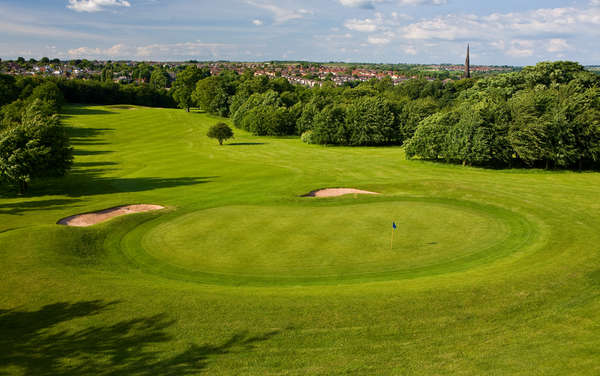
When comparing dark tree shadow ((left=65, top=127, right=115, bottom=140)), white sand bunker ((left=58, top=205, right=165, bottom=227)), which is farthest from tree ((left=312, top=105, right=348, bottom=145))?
white sand bunker ((left=58, top=205, right=165, bottom=227))

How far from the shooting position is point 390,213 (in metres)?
27.6

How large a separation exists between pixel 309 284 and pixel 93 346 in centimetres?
869

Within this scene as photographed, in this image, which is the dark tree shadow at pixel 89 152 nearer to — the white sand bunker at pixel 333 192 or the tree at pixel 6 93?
the white sand bunker at pixel 333 192

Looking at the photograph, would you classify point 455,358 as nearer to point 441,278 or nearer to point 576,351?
point 576,351

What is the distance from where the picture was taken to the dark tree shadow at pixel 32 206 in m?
33.6

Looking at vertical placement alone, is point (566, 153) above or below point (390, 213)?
above

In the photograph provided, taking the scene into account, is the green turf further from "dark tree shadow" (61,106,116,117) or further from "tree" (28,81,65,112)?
"dark tree shadow" (61,106,116,117)

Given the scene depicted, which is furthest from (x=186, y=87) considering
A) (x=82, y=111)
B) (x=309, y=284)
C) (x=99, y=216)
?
(x=309, y=284)

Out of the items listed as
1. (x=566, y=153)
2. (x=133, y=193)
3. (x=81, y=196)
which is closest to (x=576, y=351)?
(x=133, y=193)

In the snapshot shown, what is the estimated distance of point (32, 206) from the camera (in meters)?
35.3

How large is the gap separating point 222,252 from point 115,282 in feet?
19.0

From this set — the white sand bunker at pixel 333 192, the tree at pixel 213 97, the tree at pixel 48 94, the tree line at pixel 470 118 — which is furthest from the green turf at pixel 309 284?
the tree at pixel 213 97

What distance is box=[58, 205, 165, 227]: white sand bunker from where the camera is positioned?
29534 mm

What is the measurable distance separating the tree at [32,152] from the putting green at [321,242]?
20.8m
